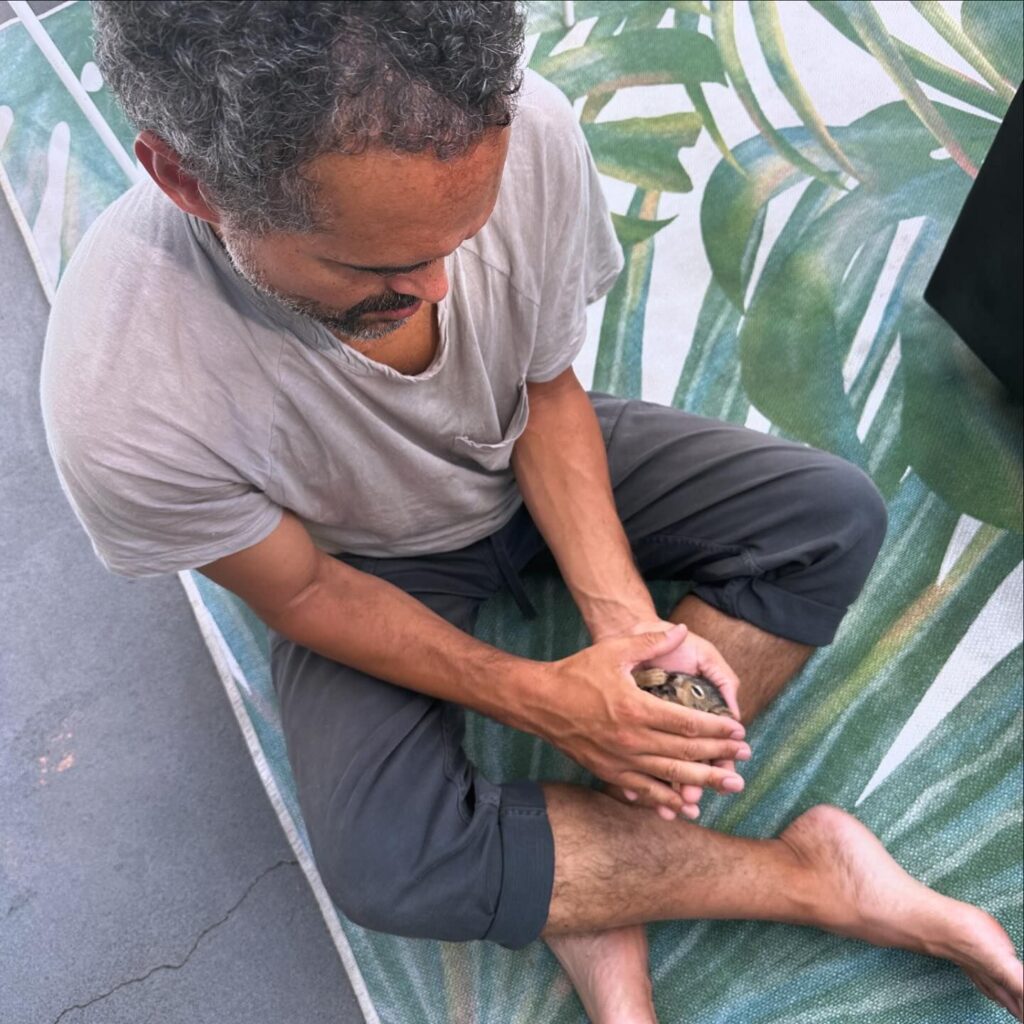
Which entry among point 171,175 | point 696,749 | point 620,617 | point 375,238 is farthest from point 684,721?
point 171,175

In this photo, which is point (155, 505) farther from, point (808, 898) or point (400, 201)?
point (808, 898)

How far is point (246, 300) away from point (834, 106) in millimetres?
1328

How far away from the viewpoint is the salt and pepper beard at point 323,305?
81cm

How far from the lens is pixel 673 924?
1.29 m

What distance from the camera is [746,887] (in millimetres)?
1228

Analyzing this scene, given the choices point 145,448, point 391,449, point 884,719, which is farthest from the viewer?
point 884,719

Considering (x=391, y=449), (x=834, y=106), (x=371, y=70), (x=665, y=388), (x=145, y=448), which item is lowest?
(x=665, y=388)

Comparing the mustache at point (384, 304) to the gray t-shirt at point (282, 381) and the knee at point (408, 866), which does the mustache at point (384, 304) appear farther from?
the knee at point (408, 866)

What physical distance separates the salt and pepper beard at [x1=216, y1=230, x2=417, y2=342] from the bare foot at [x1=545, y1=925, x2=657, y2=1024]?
72cm

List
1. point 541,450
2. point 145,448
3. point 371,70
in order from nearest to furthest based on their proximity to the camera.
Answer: point 371,70 → point 145,448 → point 541,450

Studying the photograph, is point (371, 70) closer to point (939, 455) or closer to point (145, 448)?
point (145, 448)

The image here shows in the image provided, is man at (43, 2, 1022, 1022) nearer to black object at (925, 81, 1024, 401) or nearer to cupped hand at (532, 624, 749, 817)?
cupped hand at (532, 624, 749, 817)

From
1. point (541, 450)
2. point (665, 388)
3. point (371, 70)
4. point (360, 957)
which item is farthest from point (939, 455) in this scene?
point (371, 70)

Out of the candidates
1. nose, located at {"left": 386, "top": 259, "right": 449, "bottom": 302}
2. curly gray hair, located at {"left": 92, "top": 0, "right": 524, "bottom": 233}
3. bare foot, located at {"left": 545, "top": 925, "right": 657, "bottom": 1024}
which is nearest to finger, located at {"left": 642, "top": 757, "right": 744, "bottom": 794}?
bare foot, located at {"left": 545, "top": 925, "right": 657, "bottom": 1024}
